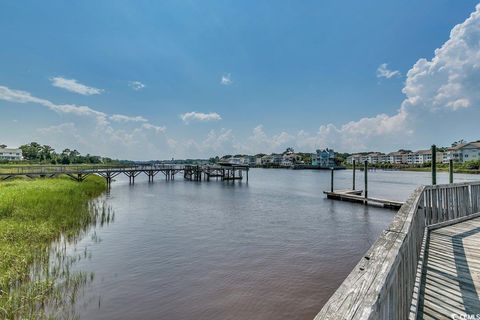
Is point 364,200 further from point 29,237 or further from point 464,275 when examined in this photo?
point 29,237

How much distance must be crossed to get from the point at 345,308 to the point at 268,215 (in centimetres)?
1795

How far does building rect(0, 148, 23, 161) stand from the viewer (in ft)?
315

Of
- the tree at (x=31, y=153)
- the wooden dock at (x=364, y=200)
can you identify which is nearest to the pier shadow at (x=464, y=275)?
the wooden dock at (x=364, y=200)

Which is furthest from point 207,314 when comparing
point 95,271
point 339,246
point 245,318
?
point 339,246

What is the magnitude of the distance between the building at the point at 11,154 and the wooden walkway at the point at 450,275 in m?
127

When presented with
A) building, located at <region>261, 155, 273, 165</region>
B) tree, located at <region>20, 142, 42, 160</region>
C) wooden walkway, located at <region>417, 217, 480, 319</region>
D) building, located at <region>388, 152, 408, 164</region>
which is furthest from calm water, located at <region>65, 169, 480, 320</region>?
building, located at <region>261, 155, 273, 165</region>

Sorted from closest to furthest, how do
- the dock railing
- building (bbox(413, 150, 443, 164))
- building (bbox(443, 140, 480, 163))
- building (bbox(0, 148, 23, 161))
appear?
the dock railing, building (bbox(443, 140, 480, 163)), building (bbox(0, 148, 23, 161)), building (bbox(413, 150, 443, 164))

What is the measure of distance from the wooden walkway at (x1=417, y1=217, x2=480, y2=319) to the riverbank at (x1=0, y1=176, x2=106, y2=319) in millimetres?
7702

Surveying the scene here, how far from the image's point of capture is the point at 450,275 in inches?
158

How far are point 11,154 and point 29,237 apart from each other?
120m

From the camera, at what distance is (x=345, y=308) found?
1.34m

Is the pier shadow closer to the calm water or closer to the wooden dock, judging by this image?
the calm water

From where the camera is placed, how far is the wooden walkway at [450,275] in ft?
10.4

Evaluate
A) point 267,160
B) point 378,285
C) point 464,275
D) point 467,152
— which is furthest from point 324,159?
point 378,285
